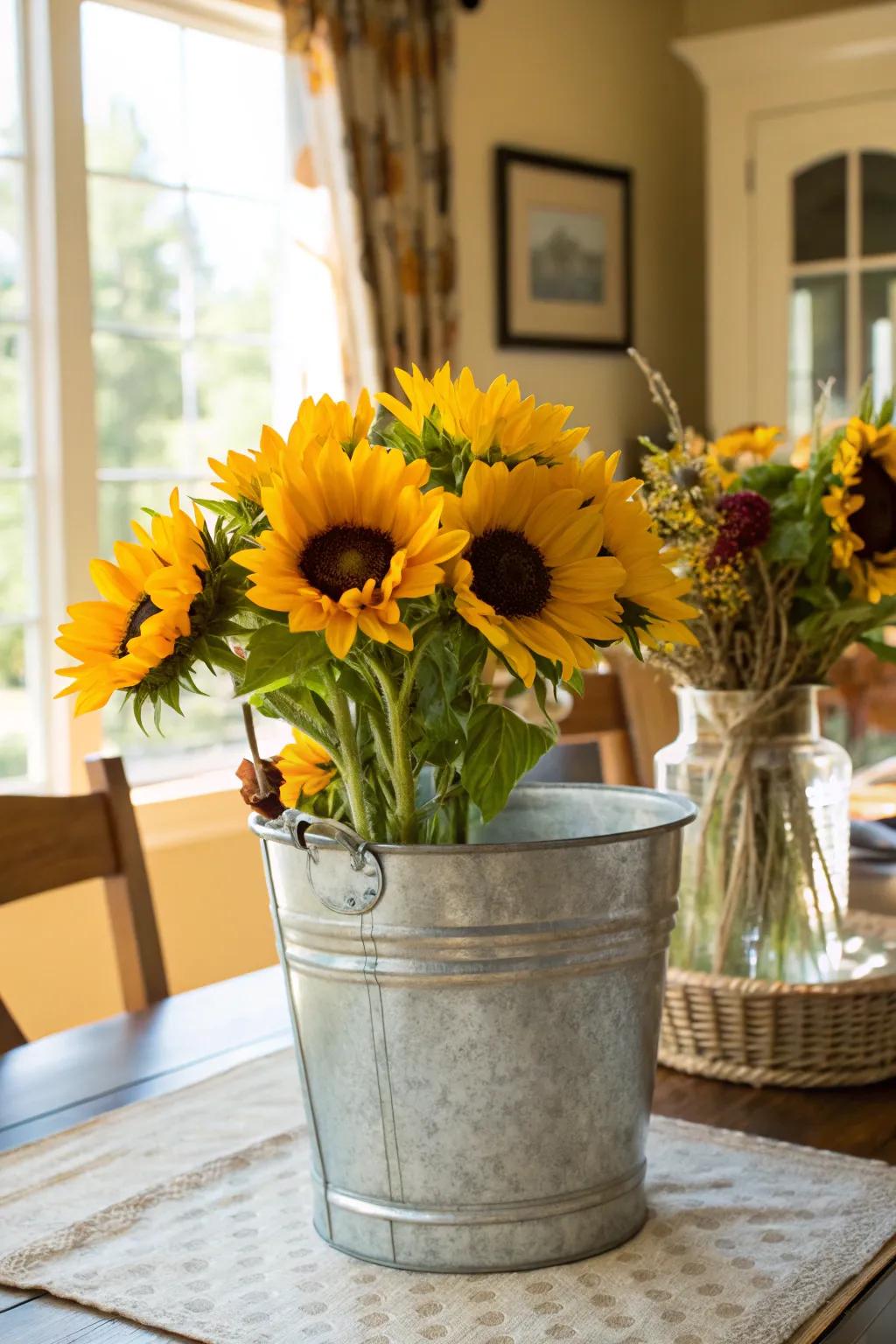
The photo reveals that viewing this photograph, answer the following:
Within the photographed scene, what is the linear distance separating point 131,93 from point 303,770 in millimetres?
2682

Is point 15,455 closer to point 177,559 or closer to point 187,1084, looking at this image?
point 187,1084

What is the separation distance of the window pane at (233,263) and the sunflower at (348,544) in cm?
276

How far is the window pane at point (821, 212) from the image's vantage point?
414cm

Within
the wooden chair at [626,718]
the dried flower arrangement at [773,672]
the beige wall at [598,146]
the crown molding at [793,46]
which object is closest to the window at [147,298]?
the beige wall at [598,146]

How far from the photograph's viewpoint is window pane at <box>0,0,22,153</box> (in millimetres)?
2871

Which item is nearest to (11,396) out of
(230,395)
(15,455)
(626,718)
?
(15,455)

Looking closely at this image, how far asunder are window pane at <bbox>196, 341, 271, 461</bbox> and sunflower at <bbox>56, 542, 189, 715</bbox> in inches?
103

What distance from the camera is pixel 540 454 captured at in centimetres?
72

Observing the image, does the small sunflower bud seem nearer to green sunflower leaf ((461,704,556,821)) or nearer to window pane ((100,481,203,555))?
green sunflower leaf ((461,704,556,821))

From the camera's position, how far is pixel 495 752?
72 centimetres

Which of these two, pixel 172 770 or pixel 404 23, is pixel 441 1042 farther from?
pixel 404 23

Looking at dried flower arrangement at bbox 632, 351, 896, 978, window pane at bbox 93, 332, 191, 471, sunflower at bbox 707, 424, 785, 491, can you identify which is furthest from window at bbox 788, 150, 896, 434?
dried flower arrangement at bbox 632, 351, 896, 978

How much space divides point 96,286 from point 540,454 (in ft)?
8.52

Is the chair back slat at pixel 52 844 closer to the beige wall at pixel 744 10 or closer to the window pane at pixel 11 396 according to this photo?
the window pane at pixel 11 396
